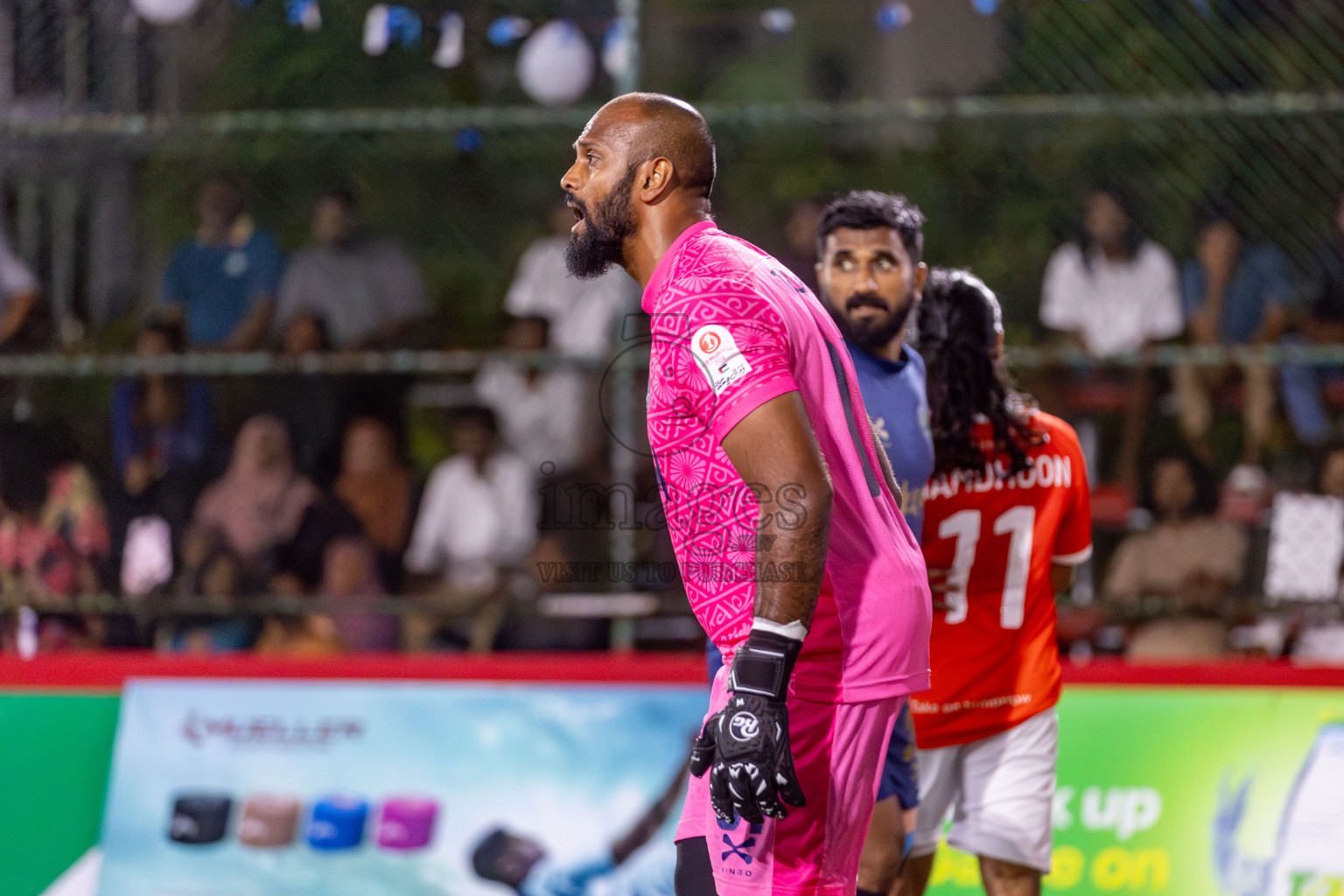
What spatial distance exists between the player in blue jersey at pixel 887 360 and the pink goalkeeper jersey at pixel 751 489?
3.04 ft

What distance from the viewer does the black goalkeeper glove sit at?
212 centimetres

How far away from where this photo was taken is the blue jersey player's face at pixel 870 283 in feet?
11.3

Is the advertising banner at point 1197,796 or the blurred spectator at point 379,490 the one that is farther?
the blurred spectator at point 379,490

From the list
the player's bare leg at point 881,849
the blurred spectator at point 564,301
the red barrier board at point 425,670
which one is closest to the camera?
the player's bare leg at point 881,849

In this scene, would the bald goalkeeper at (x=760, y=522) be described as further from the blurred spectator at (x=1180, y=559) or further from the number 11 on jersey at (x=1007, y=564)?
the blurred spectator at (x=1180, y=559)

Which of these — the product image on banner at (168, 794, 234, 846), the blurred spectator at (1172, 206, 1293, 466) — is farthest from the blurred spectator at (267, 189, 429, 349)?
the blurred spectator at (1172, 206, 1293, 466)

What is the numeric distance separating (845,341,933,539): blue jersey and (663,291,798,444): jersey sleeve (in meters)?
1.14

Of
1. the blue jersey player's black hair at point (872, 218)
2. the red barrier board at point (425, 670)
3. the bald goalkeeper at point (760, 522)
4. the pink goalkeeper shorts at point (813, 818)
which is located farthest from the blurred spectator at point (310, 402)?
the pink goalkeeper shorts at point (813, 818)

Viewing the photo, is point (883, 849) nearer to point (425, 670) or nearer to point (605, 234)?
point (605, 234)

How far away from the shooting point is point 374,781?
439cm

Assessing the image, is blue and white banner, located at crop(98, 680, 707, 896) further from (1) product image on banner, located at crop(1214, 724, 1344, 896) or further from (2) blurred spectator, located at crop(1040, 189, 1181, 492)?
(2) blurred spectator, located at crop(1040, 189, 1181, 492)

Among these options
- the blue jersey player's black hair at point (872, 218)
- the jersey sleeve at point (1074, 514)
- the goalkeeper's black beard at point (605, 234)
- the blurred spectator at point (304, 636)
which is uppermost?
the blue jersey player's black hair at point (872, 218)

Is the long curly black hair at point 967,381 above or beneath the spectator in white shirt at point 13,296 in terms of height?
beneath

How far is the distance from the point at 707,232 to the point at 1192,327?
473 cm
